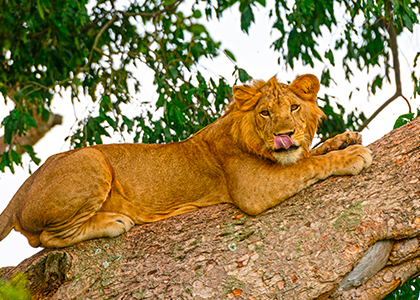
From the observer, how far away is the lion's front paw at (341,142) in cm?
348

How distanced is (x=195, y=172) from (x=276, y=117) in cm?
84

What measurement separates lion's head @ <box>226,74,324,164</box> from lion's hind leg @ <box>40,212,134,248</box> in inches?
40.5

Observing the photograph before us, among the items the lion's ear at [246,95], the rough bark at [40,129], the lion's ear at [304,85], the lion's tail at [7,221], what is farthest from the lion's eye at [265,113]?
the rough bark at [40,129]

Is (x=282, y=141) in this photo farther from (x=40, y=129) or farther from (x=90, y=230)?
(x=40, y=129)

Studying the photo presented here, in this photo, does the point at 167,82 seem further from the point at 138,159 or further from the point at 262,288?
the point at 262,288

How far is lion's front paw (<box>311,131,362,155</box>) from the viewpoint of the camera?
3.48m

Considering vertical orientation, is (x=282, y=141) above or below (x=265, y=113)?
below

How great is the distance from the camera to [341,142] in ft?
11.5

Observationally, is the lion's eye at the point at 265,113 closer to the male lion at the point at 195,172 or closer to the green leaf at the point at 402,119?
the male lion at the point at 195,172

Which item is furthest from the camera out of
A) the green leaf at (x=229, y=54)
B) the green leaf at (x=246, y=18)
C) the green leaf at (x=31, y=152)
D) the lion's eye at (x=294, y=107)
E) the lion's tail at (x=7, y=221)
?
the green leaf at (x=31, y=152)

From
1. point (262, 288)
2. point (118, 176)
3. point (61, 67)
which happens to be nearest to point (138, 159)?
point (118, 176)

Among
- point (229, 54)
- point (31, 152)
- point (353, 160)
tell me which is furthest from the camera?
point (31, 152)

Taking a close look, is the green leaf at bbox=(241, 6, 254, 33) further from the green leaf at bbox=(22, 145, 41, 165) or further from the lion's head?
the green leaf at bbox=(22, 145, 41, 165)

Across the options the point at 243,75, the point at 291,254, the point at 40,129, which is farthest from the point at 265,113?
the point at 40,129
